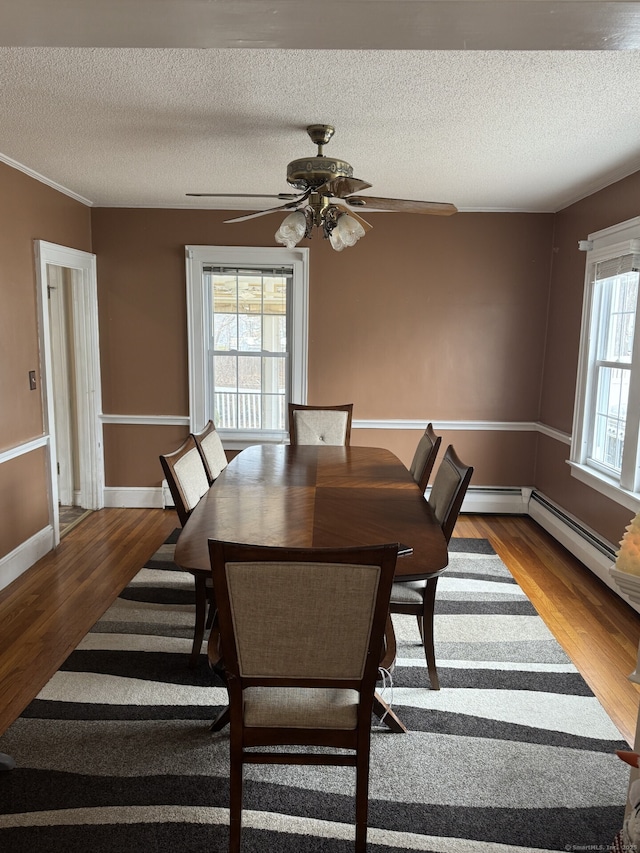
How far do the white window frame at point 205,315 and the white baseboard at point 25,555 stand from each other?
1.45 metres

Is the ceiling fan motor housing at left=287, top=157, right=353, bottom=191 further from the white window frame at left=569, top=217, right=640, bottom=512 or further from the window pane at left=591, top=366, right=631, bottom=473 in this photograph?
the window pane at left=591, top=366, right=631, bottom=473

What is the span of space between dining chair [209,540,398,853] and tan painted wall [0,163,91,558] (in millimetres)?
2450

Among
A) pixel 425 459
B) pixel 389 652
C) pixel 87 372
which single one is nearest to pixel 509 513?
pixel 425 459

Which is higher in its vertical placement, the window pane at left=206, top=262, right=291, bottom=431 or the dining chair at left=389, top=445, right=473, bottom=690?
the window pane at left=206, top=262, right=291, bottom=431

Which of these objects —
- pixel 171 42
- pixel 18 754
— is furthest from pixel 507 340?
pixel 18 754

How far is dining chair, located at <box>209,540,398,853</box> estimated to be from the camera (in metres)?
1.52

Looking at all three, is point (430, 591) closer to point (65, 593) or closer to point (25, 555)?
point (65, 593)

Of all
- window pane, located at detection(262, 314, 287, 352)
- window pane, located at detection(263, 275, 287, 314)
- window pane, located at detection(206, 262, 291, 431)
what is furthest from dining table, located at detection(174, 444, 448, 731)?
window pane, located at detection(263, 275, 287, 314)

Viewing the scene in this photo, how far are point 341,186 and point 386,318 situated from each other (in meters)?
2.43

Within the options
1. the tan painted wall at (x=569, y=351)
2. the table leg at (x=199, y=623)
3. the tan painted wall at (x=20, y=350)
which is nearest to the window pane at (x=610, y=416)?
the tan painted wall at (x=569, y=351)

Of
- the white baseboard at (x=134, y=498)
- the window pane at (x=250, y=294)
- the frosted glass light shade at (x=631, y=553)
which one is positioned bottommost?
the white baseboard at (x=134, y=498)

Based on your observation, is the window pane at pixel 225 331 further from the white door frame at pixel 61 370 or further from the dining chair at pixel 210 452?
the dining chair at pixel 210 452

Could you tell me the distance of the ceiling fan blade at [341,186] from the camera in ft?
7.84

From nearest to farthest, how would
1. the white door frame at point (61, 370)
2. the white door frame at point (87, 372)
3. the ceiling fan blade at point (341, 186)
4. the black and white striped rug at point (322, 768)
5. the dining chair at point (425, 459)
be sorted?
the black and white striped rug at point (322, 768), the ceiling fan blade at point (341, 186), the dining chair at point (425, 459), the white door frame at point (87, 372), the white door frame at point (61, 370)
